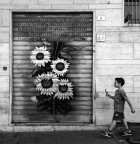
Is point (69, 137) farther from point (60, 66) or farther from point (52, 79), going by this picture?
point (60, 66)

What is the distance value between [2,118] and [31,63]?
5.80 ft

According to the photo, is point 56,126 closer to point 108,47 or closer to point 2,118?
point 2,118

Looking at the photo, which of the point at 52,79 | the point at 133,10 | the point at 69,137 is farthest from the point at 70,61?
the point at 133,10

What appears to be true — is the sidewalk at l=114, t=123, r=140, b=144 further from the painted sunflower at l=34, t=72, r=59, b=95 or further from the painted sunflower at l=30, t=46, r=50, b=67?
the painted sunflower at l=30, t=46, r=50, b=67

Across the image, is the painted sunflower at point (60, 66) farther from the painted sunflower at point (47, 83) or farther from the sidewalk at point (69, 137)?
the sidewalk at point (69, 137)

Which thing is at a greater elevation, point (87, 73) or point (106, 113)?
point (87, 73)

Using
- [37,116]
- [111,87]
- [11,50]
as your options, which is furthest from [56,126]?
[11,50]

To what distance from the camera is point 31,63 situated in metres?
8.28

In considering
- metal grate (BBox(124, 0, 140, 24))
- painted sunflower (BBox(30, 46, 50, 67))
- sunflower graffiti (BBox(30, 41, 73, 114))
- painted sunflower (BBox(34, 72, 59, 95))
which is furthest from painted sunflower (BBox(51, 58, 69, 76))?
metal grate (BBox(124, 0, 140, 24))

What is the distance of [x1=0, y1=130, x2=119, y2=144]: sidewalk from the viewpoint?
22.4 ft

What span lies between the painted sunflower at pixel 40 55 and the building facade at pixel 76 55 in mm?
189

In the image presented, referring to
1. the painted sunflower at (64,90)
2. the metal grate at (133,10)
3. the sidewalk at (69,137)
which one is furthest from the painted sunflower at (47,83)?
the metal grate at (133,10)

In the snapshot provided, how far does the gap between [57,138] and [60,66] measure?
2.11 m

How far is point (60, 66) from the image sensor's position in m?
8.20
